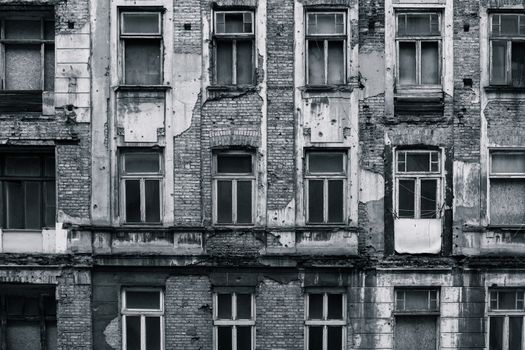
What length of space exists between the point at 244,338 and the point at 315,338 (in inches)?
59.9

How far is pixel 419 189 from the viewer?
1249cm

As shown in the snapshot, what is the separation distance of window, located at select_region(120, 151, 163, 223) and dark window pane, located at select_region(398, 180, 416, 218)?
517cm

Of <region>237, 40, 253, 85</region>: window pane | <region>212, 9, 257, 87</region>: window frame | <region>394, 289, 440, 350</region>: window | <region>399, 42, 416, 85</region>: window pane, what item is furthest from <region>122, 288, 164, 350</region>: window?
<region>399, 42, 416, 85</region>: window pane

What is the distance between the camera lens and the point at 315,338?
41.1 ft

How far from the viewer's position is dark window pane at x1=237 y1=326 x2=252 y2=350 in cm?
1252

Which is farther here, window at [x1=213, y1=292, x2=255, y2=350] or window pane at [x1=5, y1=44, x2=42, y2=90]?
window pane at [x1=5, y1=44, x2=42, y2=90]

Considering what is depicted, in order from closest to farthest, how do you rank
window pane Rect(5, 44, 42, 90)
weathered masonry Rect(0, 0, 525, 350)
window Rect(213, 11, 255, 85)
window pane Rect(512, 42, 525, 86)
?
weathered masonry Rect(0, 0, 525, 350) < window Rect(213, 11, 255, 85) < window pane Rect(512, 42, 525, 86) < window pane Rect(5, 44, 42, 90)

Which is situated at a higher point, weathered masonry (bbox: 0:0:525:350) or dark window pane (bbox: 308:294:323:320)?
Answer: weathered masonry (bbox: 0:0:525:350)

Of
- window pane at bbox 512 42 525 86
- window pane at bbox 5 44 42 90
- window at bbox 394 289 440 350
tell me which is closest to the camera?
window at bbox 394 289 440 350

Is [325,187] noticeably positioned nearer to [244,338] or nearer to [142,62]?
[244,338]

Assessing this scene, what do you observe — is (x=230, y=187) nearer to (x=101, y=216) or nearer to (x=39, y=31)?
(x=101, y=216)

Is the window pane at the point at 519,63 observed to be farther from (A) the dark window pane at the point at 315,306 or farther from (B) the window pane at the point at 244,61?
(A) the dark window pane at the point at 315,306

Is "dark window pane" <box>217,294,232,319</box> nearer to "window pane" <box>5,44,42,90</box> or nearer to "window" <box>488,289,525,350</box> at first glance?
"window" <box>488,289,525,350</box>

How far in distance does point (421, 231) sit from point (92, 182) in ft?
23.3
